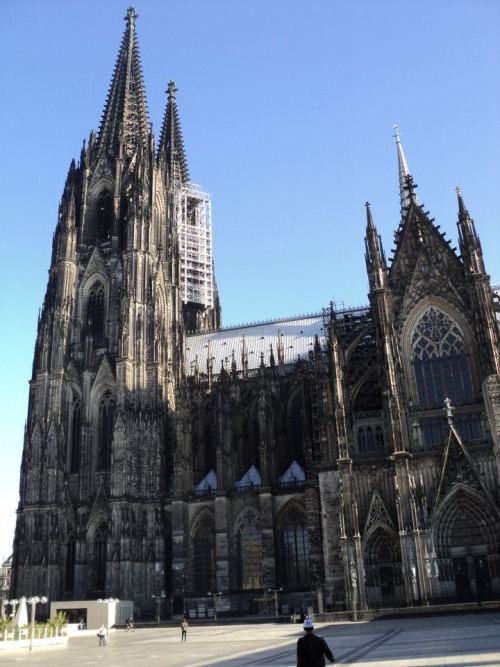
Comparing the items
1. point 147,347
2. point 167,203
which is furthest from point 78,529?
point 167,203

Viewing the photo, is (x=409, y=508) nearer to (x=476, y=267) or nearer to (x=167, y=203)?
(x=476, y=267)

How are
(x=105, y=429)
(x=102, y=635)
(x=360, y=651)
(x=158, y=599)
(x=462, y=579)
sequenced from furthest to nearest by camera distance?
(x=105, y=429), (x=158, y=599), (x=462, y=579), (x=102, y=635), (x=360, y=651)

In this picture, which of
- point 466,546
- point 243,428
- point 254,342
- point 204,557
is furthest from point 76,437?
point 466,546

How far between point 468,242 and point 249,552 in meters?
29.8

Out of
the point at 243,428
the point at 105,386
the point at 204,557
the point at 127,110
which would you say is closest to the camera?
the point at 204,557

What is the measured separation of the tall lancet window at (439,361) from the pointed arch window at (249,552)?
18.4 metres

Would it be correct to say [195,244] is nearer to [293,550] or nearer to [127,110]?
[127,110]

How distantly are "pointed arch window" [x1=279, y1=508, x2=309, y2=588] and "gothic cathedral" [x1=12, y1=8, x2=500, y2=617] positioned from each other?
0.16m

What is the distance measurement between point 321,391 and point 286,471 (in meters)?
11.7

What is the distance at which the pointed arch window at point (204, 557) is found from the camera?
55.3 m

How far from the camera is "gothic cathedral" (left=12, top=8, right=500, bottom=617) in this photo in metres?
42.9

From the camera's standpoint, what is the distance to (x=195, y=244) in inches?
3285

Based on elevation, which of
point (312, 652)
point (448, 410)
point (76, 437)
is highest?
point (76, 437)

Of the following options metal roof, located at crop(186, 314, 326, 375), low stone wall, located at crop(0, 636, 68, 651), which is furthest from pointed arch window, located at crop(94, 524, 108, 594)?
low stone wall, located at crop(0, 636, 68, 651)
